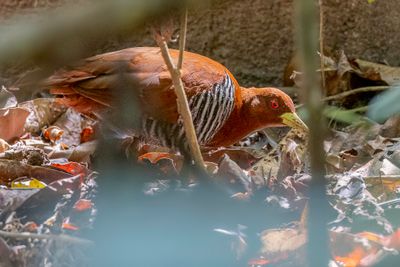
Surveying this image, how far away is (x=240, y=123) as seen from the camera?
4523mm

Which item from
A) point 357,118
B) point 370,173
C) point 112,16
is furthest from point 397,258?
point 370,173

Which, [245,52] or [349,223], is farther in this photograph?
[245,52]

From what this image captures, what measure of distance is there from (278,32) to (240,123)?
A: 3.07ft

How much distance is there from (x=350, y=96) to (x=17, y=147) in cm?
208

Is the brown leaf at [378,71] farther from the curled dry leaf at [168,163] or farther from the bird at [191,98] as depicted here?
the curled dry leaf at [168,163]

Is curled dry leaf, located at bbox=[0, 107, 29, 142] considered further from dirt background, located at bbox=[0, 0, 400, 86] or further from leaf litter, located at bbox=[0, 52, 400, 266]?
dirt background, located at bbox=[0, 0, 400, 86]

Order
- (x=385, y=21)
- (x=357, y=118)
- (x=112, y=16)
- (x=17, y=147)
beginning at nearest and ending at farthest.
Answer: (x=112, y=16)
(x=357, y=118)
(x=17, y=147)
(x=385, y=21)

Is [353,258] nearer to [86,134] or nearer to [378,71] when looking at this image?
[86,134]

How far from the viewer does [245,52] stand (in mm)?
5238

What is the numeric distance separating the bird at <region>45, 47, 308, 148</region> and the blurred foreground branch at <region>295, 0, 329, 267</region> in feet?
6.99

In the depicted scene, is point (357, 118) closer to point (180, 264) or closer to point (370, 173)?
point (180, 264)

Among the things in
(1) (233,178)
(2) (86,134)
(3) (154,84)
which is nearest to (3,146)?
(2) (86,134)

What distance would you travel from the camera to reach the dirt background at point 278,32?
5121 mm

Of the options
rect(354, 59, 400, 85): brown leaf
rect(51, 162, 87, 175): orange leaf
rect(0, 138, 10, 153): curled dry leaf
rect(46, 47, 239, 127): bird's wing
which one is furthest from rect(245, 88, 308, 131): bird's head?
rect(51, 162, 87, 175): orange leaf
